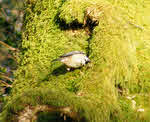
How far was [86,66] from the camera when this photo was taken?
4.92 feet

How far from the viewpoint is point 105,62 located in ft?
4.83

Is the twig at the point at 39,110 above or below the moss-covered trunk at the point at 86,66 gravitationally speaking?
below

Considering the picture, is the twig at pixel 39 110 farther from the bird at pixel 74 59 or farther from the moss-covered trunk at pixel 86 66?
the bird at pixel 74 59

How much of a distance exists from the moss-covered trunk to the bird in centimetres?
5

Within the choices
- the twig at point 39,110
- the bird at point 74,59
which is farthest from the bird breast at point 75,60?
the twig at point 39,110

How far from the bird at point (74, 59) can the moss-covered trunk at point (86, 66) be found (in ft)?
0.17

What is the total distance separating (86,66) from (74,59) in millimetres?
114

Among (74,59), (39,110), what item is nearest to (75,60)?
(74,59)

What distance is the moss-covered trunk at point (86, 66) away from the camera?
50.8 inches

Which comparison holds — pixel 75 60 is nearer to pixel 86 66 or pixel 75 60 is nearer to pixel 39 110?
pixel 86 66

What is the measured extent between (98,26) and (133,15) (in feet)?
1.37

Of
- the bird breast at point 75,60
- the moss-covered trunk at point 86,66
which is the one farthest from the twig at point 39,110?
the bird breast at point 75,60

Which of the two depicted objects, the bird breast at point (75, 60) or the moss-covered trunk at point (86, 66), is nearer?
the moss-covered trunk at point (86, 66)

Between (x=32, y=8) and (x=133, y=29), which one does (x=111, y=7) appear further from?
(x=32, y=8)
